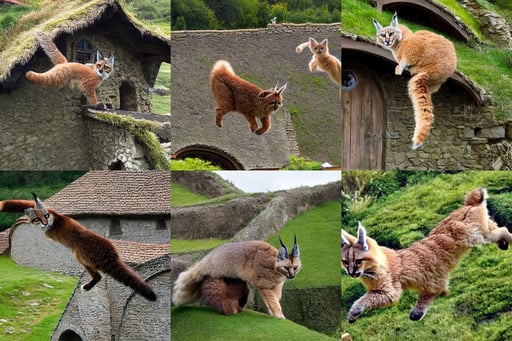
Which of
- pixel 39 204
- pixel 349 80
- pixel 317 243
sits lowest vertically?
pixel 317 243

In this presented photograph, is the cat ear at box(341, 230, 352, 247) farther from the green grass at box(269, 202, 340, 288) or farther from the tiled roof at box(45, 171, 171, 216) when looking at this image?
the tiled roof at box(45, 171, 171, 216)

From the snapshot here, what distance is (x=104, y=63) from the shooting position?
32.4 ft

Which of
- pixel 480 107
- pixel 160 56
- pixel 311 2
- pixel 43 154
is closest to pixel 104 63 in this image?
pixel 160 56

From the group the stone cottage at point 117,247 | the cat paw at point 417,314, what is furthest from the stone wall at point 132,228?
the cat paw at point 417,314

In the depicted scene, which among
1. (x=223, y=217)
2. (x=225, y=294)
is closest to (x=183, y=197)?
(x=223, y=217)

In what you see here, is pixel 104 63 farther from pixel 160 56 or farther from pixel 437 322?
pixel 437 322

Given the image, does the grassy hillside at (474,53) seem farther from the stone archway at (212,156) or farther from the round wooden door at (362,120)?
the stone archway at (212,156)

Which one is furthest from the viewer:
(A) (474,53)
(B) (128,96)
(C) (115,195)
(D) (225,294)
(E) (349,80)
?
(A) (474,53)

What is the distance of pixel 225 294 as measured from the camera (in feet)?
31.5

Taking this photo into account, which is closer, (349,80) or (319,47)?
(319,47)

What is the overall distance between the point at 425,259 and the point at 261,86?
9.46ft

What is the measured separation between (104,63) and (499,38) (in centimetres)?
507

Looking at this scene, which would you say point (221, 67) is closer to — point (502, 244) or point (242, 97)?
point (242, 97)

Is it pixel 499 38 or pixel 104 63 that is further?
pixel 499 38
